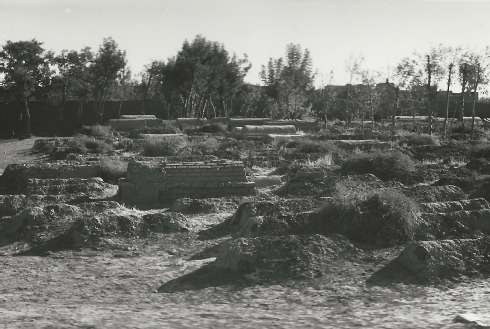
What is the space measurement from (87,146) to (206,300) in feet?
57.1

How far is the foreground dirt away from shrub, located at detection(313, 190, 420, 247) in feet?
1.83

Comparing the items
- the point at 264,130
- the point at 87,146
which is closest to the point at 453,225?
the point at 87,146

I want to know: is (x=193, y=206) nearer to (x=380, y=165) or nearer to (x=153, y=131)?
(x=380, y=165)

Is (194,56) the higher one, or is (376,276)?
(194,56)

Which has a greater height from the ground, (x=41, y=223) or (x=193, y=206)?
(x=193, y=206)

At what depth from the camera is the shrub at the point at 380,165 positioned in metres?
14.3

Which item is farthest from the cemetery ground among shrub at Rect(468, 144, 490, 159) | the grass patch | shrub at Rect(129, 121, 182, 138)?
shrub at Rect(129, 121, 182, 138)

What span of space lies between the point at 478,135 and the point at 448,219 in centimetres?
2267

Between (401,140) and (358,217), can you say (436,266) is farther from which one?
(401,140)

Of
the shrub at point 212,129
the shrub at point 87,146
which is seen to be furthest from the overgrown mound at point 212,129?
the shrub at point 87,146

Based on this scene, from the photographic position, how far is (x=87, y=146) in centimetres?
2266

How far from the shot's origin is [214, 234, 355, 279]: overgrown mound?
676cm

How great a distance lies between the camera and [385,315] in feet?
18.2

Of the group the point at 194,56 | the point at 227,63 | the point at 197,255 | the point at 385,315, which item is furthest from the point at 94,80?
the point at 385,315
